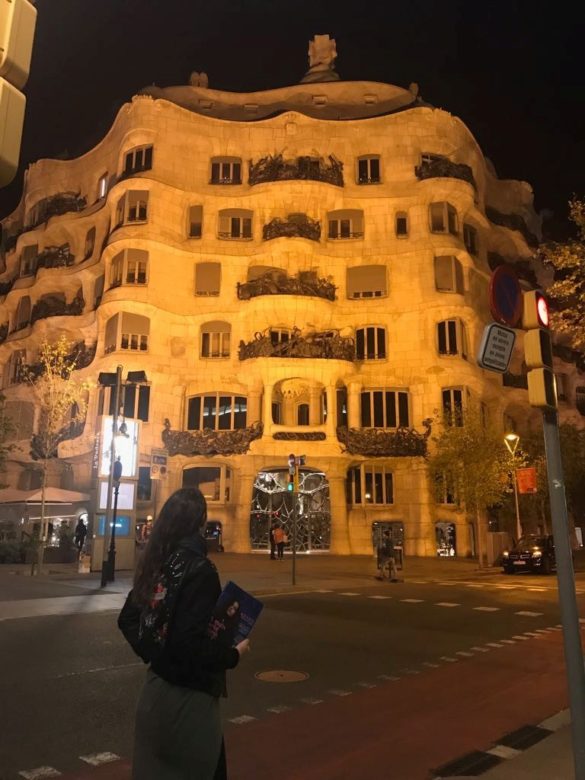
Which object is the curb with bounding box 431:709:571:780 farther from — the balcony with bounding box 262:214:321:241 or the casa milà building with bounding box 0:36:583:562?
the balcony with bounding box 262:214:321:241

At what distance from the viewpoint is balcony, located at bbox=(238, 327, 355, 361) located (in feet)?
112

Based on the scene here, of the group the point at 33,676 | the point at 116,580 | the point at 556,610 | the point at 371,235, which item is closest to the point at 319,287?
the point at 371,235

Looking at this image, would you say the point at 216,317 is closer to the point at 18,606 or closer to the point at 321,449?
the point at 321,449

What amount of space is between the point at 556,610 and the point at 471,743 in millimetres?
9774

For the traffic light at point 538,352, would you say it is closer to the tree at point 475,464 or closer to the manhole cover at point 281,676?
the manhole cover at point 281,676

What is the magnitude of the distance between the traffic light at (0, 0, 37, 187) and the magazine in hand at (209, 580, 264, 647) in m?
2.08

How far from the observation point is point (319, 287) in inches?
1417

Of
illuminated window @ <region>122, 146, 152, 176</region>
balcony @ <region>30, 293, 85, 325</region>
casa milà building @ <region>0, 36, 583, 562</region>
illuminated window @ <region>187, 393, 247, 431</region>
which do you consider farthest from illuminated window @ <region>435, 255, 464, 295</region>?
balcony @ <region>30, 293, 85, 325</region>

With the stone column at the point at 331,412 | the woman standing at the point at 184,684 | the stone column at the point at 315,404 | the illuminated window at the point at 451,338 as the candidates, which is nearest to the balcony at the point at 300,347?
the stone column at the point at 331,412

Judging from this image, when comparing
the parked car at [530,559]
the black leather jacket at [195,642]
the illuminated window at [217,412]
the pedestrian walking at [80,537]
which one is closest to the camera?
the black leather jacket at [195,642]

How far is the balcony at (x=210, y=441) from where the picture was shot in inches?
1324

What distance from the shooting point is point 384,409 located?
117ft

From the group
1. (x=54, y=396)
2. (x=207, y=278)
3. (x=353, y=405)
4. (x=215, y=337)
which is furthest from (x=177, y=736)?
(x=207, y=278)

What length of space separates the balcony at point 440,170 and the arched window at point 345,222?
13.7 feet
